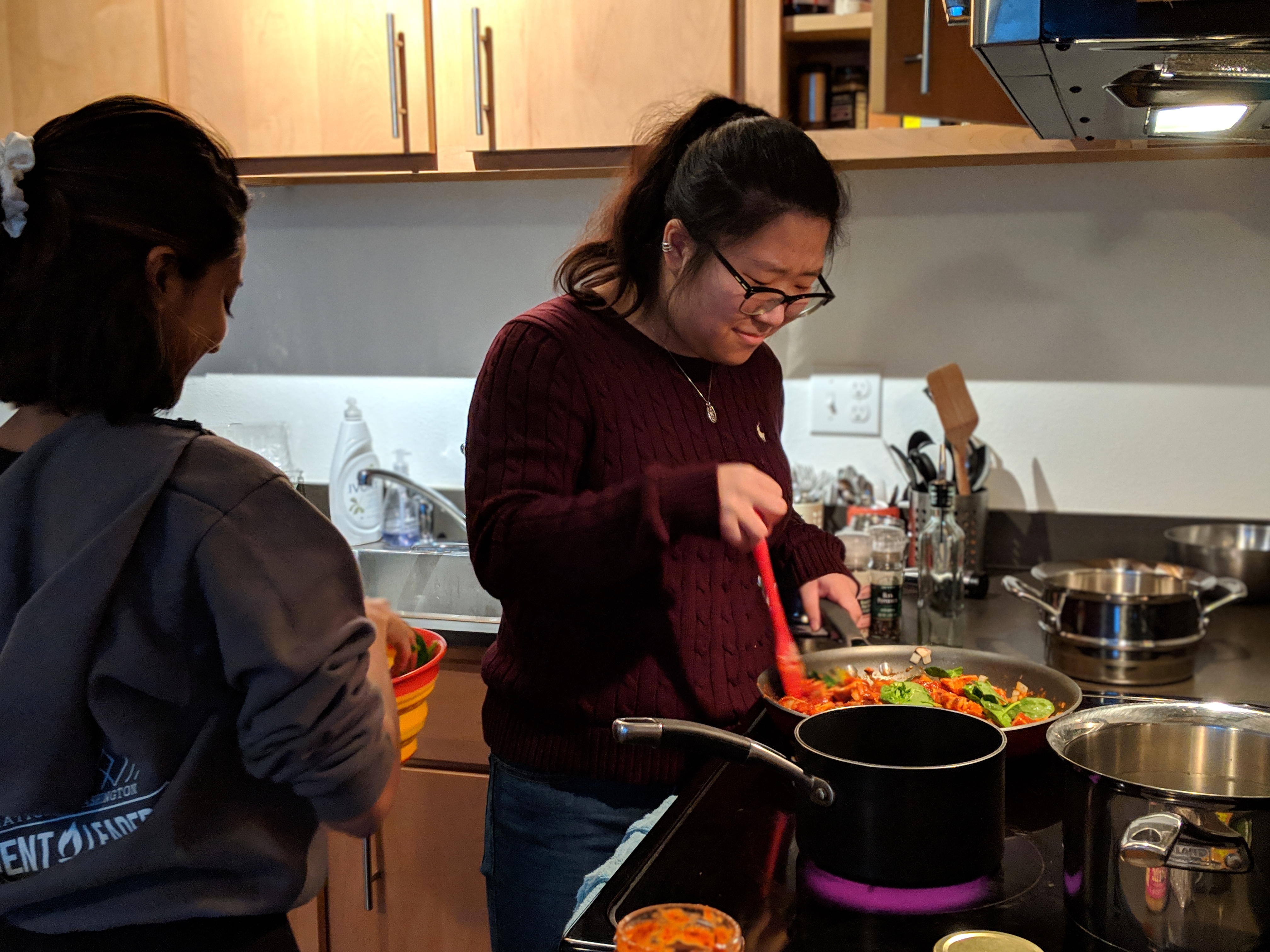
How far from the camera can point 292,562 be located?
0.84m

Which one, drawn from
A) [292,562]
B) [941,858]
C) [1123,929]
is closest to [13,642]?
[292,562]

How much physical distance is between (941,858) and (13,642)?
26.4 inches

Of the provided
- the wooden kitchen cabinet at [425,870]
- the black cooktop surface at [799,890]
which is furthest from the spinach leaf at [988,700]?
the wooden kitchen cabinet at [425,870]

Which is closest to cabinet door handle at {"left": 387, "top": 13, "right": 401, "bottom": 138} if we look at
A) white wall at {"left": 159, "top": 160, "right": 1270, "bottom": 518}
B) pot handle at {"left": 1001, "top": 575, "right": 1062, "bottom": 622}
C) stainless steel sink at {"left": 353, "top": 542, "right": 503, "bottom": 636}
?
white wall at {"left": 159, "top": 160, "right": 1270, "bottom": 518}

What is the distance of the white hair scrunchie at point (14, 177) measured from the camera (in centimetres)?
80

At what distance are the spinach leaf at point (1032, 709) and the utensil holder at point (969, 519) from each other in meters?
0.80

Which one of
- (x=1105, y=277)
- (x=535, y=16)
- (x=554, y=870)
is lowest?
(x=554, y=870)

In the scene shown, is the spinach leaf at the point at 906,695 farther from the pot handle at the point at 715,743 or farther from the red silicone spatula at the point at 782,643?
the pot handle at the point at 715,743

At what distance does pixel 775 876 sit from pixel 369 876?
1215 mm

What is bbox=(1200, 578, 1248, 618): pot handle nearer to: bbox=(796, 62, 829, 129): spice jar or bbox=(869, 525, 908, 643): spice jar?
bbox=(869, 525, 908, 643): spice jar

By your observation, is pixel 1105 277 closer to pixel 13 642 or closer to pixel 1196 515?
pixel 1196 515

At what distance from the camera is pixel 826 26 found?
5.91 ft

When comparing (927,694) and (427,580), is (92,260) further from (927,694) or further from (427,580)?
(427,580)

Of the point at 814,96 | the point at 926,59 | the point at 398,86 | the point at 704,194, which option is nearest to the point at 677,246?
the point at 704,194
